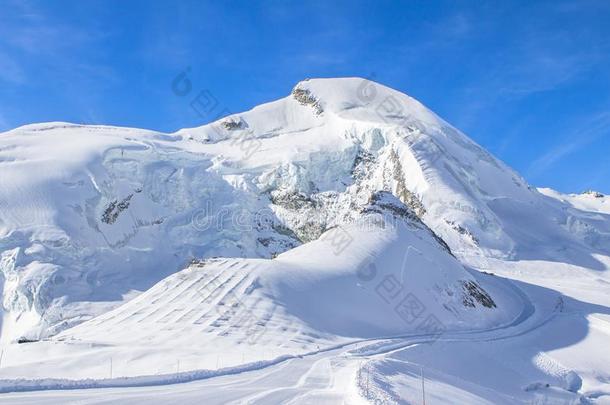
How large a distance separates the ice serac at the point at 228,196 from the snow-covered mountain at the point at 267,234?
23 cm

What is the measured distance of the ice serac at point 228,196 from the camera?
56.1 m

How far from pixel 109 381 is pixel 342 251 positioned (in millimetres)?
30585

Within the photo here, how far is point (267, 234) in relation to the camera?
74.1 metres

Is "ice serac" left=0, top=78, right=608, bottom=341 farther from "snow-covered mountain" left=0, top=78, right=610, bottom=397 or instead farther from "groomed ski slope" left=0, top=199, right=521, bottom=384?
"groomed ski slope" left=0, top=199, right=521, bottom=384

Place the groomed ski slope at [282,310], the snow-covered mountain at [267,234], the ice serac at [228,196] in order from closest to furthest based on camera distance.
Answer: the groomed ski slope at [282,310] → the snow-covered mountain at [267,234] → the ice serac at [228,196]

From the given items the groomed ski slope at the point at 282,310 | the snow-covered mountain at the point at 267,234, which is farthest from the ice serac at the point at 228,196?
the groomed ski slope at the point at 282,310

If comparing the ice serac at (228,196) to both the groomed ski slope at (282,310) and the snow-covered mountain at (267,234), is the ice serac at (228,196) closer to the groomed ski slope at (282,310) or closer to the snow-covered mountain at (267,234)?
the snow-covered mountain at (267,234)

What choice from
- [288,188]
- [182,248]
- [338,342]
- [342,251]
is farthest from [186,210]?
[338,342]

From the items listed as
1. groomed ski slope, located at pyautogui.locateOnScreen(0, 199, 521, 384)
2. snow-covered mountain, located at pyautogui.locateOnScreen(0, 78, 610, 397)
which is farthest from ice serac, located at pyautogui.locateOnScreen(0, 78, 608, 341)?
groomed ski slope, located at pyautogui.locateOnScreen(0, 199, 521, 384)

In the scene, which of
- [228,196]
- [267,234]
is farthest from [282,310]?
[228,196]

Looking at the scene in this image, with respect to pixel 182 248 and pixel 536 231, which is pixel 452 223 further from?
pixel 182 248

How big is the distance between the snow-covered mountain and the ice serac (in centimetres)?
23

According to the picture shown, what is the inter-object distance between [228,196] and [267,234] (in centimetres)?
730

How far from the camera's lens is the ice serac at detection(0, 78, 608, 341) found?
2210 inches
